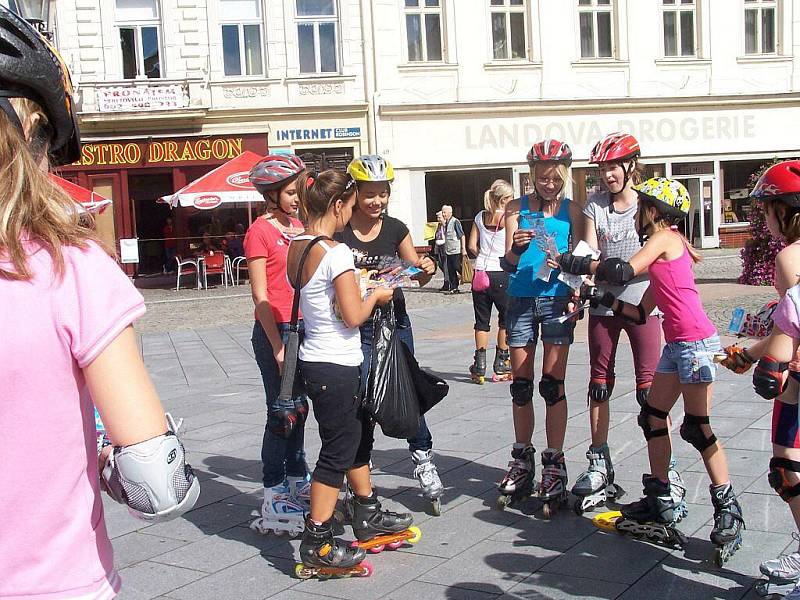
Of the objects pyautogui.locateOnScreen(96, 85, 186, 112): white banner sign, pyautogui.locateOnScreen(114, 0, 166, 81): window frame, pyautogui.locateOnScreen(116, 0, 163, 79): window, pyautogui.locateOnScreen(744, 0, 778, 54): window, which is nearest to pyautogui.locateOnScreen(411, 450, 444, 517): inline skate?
pyautogui.locateOnScreen(96, 85, 186, 112): white banner sign

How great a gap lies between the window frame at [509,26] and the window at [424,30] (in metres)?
1.43

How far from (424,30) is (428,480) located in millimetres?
21462

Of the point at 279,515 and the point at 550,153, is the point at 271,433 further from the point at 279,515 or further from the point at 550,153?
the point at 550,153

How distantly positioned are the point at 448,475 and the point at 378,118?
19.6 metres

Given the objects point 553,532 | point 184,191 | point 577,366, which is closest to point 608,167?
point 553,532

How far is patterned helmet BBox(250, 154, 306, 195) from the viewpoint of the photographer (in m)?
4.88

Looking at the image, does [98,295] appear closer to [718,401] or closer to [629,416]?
[629,416]

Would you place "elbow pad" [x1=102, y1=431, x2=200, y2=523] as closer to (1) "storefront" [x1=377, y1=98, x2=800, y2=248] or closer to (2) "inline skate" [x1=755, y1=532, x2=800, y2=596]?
(2) "inline skate" [x1=755, y1=532, x2=800, y2=596]

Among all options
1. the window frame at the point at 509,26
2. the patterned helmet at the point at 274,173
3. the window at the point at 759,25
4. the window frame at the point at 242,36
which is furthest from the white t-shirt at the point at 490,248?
the window at the point at 759,25

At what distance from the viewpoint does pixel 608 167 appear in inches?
193

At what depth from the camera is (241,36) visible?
23891 mm

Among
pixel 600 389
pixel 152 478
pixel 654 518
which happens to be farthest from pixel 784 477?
pixel 152 478

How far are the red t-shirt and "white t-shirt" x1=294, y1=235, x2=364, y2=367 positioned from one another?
2.13ft

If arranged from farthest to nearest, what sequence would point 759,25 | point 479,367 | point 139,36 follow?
point 759,25 < point 139,36 < point 479,367
